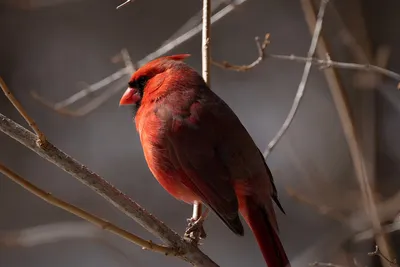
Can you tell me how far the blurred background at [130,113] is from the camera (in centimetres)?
428

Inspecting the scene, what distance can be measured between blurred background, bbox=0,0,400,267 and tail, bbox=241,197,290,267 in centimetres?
175

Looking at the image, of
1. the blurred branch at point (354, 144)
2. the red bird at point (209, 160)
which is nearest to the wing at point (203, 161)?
the red bird at point (209, 160)

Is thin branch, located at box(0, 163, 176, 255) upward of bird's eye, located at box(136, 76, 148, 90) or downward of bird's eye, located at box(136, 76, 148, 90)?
downward

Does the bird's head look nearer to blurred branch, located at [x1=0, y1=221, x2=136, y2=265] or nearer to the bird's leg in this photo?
the bird's leg

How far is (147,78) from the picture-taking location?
2.55 metres

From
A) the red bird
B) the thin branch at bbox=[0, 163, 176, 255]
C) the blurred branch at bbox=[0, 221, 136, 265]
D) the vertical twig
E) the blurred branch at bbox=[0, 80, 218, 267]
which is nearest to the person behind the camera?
the thin branch at bbox=[0, 163, 176, 255]

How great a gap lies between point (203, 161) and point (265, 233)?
0.97 ft

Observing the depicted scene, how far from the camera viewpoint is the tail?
2.02 meters

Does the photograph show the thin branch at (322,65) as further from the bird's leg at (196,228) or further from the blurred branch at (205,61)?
the bird's leg at (196,228)

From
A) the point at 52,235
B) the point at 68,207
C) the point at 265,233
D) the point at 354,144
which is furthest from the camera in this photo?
the point at 52,235

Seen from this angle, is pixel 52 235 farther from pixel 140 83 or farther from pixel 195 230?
pixel 195 230

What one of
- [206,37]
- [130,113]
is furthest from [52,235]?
[206,37]

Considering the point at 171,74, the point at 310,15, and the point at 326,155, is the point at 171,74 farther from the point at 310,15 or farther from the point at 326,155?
the point at 326,155

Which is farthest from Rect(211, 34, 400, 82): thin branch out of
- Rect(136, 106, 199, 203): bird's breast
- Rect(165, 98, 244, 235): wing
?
Rect(136, 106, 199, 203): bird's breast
